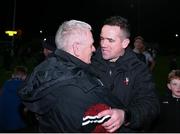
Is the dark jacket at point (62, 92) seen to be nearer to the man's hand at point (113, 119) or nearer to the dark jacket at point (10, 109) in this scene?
the man's hand at point (113, 119)

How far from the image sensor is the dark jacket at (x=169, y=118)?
4.59 meters

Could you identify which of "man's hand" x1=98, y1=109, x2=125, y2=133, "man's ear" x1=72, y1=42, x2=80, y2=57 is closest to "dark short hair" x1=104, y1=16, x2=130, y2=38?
"man's ear" x1=72, y1=42, x2=80, y2=57

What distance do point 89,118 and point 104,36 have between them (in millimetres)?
1393

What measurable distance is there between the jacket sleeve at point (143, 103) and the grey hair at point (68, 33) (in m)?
0.75

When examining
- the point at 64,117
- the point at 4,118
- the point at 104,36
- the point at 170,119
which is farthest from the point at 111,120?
the point at 4,118

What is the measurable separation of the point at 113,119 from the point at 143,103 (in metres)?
0.74

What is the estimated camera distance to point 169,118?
15.2 ft

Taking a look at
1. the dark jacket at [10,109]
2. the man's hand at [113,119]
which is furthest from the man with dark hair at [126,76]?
the dark jacket at [10,109]

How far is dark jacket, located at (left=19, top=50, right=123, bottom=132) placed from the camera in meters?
2.56

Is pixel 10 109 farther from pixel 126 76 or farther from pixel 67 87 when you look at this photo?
pixel 67 87

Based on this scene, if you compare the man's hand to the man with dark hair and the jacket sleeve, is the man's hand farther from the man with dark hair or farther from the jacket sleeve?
the jacket sleeve

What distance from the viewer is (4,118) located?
6.82m

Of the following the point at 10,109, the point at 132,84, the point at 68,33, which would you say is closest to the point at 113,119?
the point at 68,33

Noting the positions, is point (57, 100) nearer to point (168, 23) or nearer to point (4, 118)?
point (4, 118)
